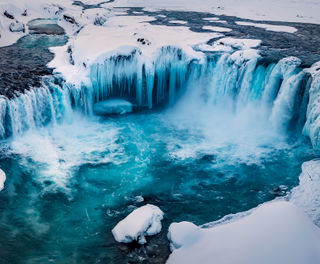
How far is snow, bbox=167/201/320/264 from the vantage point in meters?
4.86

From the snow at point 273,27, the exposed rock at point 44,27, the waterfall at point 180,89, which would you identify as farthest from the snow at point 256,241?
the exposed rock at point 44,27

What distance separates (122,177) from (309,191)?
14.3 feet

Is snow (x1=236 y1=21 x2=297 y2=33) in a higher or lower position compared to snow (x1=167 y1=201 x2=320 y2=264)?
higher

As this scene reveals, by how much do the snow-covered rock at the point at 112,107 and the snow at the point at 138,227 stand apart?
6081 millimetres

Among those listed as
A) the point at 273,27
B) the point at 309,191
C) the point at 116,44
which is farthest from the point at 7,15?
the point at 309,191

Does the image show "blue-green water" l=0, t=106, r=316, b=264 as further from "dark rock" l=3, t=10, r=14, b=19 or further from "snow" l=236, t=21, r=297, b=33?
"dark rock" l=3, t=10, r=14, b=19

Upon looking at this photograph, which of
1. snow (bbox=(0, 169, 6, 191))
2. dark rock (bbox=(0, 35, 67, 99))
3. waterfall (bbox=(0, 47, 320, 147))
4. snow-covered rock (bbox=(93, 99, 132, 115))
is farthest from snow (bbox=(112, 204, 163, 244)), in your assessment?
snow-covered rock (bbox=(93, 99, 132, 115))

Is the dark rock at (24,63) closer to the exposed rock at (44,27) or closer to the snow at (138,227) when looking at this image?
the exposed rock at (44,27)

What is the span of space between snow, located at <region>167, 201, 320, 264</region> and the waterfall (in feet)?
13.7

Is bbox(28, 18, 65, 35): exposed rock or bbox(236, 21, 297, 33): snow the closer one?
bbox(236, 21, 297, 33): snow

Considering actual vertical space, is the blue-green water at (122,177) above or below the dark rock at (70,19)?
below

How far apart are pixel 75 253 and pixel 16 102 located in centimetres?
536

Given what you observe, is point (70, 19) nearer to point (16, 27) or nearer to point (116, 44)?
point (16, 27)

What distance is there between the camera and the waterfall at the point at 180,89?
9.70m
